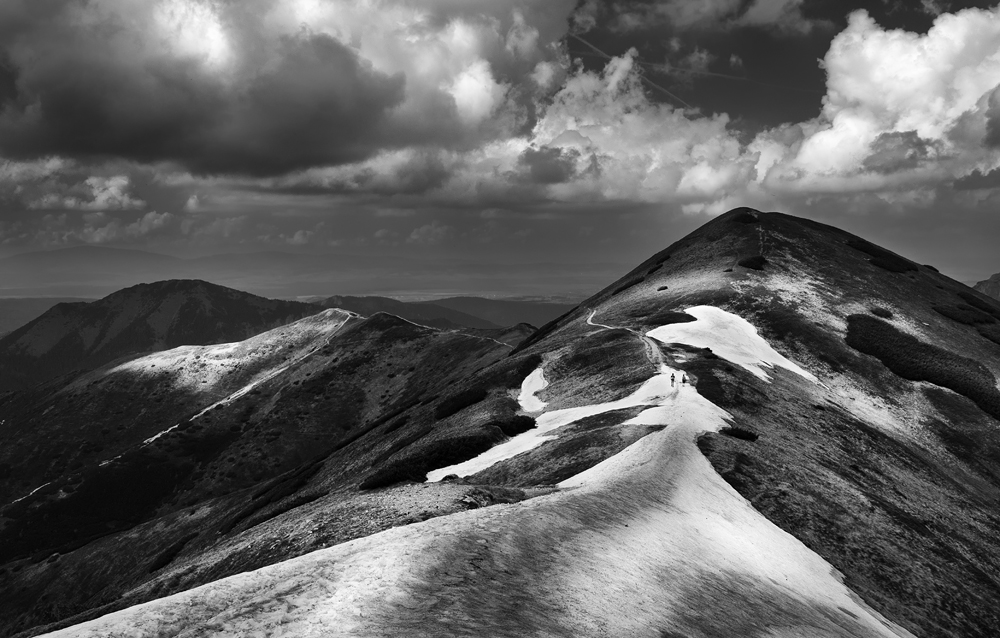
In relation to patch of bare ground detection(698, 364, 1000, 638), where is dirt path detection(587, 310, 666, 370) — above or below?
above

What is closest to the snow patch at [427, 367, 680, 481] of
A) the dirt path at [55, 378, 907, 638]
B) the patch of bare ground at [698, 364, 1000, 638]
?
the patch of bare ground at [698, 364, 1000, 638]

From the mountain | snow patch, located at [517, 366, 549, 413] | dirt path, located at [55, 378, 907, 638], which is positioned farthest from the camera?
snow patch, located at [517, 366, 549, 413]

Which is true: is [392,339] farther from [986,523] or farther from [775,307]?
[986,523]

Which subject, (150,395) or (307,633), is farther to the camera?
(150,395)

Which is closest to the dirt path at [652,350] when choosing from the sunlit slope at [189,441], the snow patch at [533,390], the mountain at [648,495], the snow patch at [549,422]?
the mountain at [648,495]

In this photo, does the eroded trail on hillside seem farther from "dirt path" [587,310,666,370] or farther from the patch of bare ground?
"dirt path" [587,310,666,370]

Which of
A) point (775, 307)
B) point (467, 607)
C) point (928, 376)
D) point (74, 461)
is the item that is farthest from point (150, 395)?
point (467, 607)

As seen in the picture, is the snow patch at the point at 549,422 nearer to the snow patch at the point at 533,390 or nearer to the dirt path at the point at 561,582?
the snow patch at the point at 533,390
